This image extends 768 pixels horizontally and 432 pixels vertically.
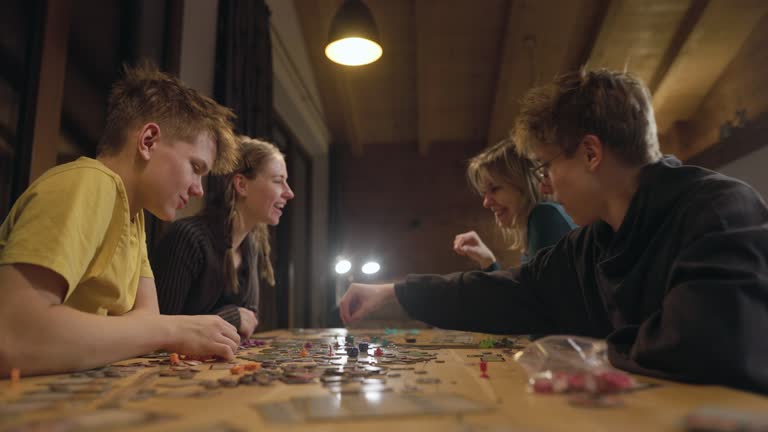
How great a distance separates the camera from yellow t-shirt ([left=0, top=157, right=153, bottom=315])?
1119 millimetres

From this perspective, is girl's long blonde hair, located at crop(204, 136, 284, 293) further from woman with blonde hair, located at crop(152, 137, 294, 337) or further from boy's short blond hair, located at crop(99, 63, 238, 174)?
boy's short blond hair, located at crop(99, 63, 238, 174)

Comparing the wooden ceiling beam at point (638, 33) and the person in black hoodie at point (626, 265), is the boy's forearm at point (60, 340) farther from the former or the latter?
the wooden ceiling beam at point (638, 33)

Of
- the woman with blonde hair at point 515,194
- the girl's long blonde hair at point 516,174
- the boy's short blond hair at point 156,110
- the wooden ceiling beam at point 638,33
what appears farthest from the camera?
the wooden ceiling beam at point 638,33

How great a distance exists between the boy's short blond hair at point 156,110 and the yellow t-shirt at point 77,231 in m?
0.28

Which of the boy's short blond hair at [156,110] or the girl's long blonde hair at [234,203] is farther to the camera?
the girl's long blonde hair at [234,203]

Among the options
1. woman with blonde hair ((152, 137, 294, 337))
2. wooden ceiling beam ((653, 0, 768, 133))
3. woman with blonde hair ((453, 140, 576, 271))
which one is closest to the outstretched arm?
woman with blonde hair ((152, 137, 294, 337))

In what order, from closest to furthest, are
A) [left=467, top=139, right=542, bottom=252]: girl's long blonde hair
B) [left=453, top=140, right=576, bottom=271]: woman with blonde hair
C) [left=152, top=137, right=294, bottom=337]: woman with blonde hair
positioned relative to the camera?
[left=152, top=137, right=294, bottom=337]: woman with blonde hair < [left=453, top=140, right=576, bottom=271]: woman with blonde hair < [left=467, top=139, right=542, bottom=252]: girl's long blonde hair

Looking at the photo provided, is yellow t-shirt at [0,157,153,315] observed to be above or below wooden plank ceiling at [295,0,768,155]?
below

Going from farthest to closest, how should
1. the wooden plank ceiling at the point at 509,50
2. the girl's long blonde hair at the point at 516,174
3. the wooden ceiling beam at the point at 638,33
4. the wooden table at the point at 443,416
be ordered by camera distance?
1. the wooden plank ceiling at the point at 509,50
2. the wooden ceiling beam at the point at 638,33
3. the girl's long blonde hair at the point at 516,174
4. the wooden table at the point at 443,416

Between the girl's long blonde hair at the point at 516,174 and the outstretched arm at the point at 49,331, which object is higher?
the girl's long blonde hair at the point at 516,174

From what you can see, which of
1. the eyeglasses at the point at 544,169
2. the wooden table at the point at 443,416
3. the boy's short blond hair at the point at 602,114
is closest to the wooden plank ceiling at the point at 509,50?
the eyeglasses at the point at 544,169

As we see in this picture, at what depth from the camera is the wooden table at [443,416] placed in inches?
27.5

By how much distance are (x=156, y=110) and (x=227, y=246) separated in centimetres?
110

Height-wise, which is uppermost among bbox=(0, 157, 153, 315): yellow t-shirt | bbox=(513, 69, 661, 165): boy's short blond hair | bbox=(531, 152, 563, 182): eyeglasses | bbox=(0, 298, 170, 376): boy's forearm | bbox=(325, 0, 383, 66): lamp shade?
bbox=(325, 0, 383, 66): lamp shade
